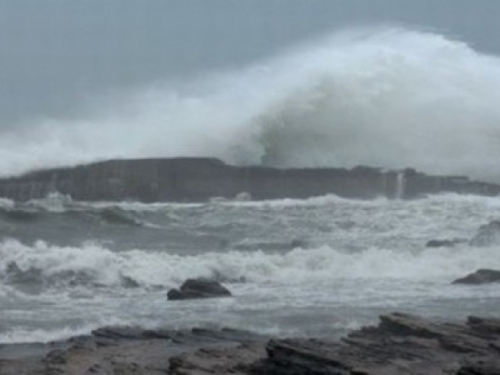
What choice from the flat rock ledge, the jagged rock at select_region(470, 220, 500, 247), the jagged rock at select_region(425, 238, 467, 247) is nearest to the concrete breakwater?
the jagged rock at select_region(425, 238, 467, 247)

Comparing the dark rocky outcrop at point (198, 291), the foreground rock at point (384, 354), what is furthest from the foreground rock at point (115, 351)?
the dark rocky outcrop at point (198, 291)

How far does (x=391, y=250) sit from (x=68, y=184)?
1499 cm

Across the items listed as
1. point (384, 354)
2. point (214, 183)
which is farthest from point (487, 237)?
point (384, 354)

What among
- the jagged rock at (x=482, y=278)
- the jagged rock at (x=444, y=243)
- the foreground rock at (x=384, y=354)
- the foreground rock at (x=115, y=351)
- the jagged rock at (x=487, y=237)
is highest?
the jagged rock at (x=487, y=237)

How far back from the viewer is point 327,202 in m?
36.0

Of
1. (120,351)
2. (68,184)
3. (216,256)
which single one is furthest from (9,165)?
(120,351)

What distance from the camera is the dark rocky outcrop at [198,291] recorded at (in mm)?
19234

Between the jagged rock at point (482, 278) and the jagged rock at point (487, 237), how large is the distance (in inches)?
196

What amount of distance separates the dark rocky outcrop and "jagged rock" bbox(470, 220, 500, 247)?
837cm

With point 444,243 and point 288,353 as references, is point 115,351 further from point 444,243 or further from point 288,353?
point 444,243

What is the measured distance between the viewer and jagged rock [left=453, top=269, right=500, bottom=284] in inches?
835

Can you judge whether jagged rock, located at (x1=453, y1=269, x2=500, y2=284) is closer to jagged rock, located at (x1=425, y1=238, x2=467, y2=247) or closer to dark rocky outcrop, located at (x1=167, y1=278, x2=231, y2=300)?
dark rocky outcrop, located at (x1=167, y1=278, x2=231, y2=300)

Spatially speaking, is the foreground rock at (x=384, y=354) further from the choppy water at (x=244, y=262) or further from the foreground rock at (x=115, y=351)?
the choppy water at (x=244, y=262)

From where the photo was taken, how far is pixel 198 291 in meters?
19.4
